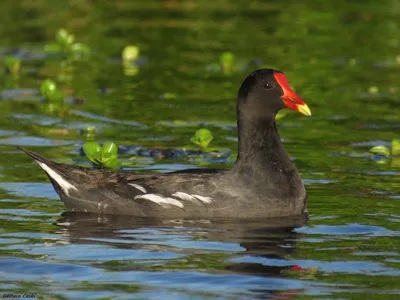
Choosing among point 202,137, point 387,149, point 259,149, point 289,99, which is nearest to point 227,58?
point 202,137

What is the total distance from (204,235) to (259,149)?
1.38 m

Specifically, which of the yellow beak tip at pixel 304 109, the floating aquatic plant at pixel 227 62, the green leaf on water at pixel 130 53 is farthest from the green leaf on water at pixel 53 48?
the yellow beak tip at pixel 304 109

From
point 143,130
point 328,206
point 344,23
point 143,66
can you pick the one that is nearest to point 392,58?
point 344,23

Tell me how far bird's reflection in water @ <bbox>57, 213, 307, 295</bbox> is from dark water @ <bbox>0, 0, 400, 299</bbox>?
3 centimetres

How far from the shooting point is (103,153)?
40.2 ft

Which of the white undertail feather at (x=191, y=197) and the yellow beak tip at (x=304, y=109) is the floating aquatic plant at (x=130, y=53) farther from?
the white undertail feather at (x=191, y=197)

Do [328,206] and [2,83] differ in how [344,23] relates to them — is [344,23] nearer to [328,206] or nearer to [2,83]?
[2,83]

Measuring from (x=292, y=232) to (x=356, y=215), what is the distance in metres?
0.91

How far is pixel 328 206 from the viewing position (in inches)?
442

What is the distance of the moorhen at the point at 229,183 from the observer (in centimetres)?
1057

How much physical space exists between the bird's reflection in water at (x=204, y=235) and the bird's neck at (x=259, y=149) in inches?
22.7

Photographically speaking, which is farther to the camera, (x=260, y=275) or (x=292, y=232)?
(x=292, y=232)

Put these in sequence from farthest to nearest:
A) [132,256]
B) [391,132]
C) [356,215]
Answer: [391,132]
[356,215]
[132,256]

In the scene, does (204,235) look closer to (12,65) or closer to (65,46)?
(12,65)
